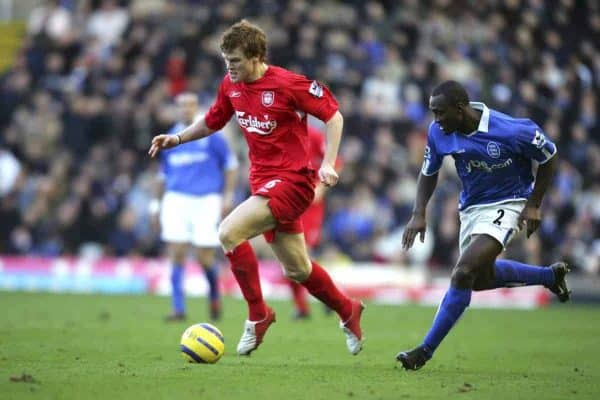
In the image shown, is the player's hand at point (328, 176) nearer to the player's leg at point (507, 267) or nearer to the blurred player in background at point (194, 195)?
the player's leg at point (507, 267)

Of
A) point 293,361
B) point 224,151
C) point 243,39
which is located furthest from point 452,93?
point 224,151

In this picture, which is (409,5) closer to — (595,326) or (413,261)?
(413,261)

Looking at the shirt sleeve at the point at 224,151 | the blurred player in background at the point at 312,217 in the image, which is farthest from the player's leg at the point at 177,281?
the blurred player in background at the point at 312,217

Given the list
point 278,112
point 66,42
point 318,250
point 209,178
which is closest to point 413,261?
point 318,250

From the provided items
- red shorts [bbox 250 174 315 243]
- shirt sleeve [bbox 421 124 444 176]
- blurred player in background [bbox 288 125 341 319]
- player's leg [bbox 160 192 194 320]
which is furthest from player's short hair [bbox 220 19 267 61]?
player's leg [bbox 160 192 194 320]

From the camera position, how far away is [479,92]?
22469 mm

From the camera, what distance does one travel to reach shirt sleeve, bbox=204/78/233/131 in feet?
30.8

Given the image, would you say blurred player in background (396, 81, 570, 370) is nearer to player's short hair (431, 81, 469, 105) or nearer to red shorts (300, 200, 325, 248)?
player's short hair (431, 81, 469, 105)

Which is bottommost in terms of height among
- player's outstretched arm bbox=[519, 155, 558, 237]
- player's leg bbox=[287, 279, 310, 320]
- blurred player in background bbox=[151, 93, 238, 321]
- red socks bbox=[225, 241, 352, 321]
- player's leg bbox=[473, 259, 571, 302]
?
player's leg bbox=[287, 279, 310, 320]

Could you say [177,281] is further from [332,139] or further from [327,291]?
[332,139]

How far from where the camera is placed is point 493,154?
8719 millimetres

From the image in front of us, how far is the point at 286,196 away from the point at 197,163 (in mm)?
5368

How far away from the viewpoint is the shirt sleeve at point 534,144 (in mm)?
8633

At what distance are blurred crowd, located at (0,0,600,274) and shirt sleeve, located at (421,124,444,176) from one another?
1160cm
